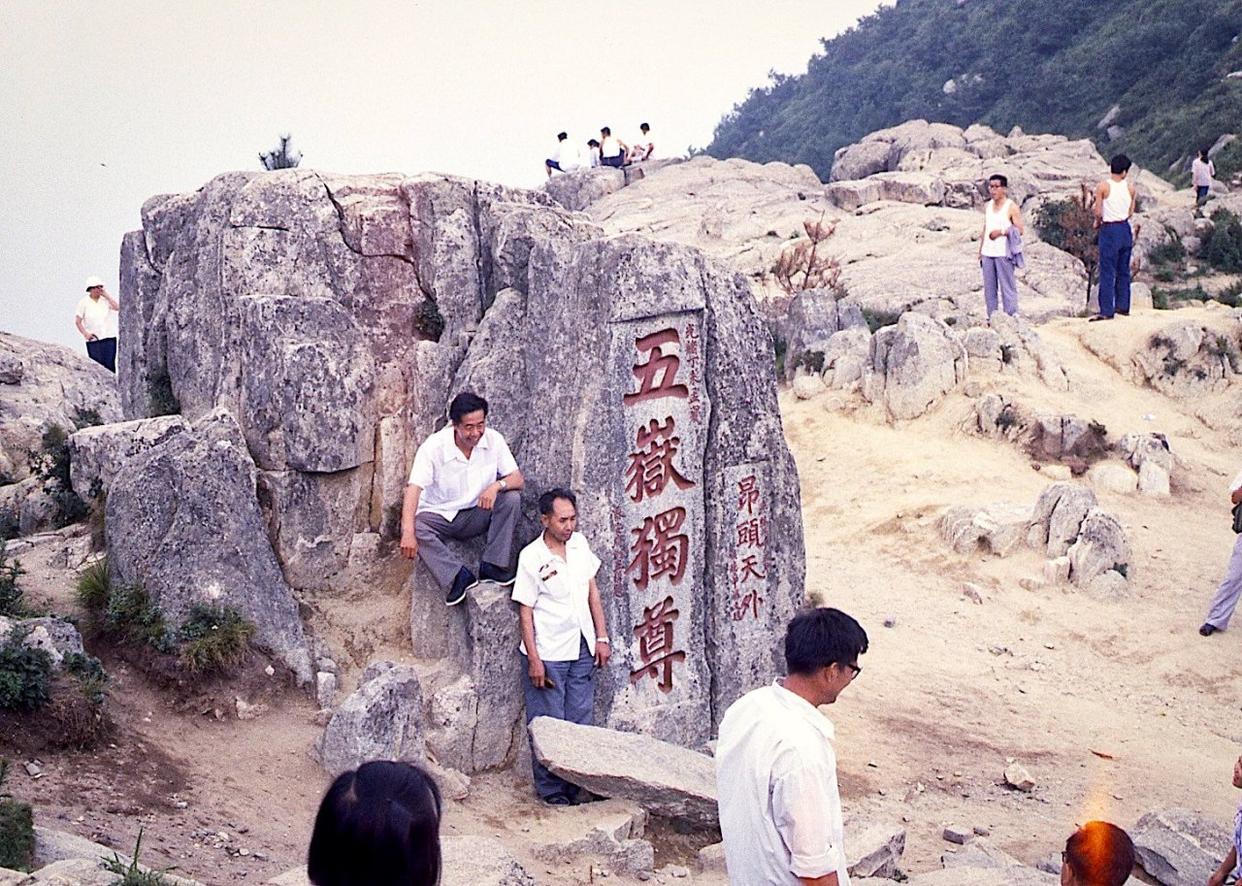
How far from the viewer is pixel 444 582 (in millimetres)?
7488

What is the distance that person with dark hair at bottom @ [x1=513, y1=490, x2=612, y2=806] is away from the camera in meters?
6.88

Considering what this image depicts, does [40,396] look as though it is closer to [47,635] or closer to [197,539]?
[197,539]

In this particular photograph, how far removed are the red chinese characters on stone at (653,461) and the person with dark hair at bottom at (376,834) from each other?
5.42m

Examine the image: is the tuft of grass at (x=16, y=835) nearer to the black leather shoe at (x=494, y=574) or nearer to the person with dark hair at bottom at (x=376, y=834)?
the person with dark hair at bottom at (x=376, y=834)

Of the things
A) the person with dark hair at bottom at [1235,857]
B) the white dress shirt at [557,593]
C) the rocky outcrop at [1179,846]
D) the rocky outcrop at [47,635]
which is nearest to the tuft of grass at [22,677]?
the rocky outcrop at [47,635]

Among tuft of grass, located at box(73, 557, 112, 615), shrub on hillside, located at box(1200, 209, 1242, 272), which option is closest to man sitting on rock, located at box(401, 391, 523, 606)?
tuft of grass, located at box(73, 557, 112, 615)

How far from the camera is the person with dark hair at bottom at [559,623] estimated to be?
22.6 ft

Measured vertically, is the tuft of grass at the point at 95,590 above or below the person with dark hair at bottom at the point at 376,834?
below

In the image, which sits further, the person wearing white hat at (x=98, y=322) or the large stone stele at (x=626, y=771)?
the person wearing white hat at (x=98, y=322)

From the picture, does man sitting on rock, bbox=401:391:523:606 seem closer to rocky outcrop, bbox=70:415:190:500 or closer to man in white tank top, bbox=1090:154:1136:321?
rocky outcrop, bbox=70:415:190:500

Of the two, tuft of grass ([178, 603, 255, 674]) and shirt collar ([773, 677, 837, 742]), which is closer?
shirt collar ([773, 677, 837, 742])

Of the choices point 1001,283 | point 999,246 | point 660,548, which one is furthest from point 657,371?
point 1001,283

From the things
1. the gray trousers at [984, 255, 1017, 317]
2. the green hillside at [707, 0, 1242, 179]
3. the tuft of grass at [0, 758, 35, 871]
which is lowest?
the tuft of grass at [0, 758, 35, 871]

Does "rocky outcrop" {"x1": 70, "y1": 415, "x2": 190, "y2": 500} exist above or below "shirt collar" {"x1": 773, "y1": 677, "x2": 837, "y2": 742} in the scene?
above
